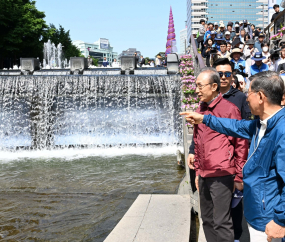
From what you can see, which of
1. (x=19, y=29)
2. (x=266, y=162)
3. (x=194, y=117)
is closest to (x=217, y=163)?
(x=194, y=117)

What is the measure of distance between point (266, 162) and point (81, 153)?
34.9 feet

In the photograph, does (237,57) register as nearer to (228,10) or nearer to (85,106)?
(85,106)

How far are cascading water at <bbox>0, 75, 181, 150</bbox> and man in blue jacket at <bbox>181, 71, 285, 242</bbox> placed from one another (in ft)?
36.4

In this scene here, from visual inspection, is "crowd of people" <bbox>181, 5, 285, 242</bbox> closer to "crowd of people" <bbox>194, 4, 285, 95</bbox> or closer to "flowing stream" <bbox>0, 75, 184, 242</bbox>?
"crowd of people" <bbox>194, 4, 285, 95</bbox>

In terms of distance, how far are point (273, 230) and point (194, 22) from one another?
492 ft

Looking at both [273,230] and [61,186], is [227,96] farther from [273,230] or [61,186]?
[61,186]

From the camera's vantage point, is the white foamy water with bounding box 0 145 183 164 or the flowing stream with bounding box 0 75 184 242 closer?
the flowing stream with bounding box 0 75 184 242

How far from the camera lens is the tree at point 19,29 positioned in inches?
1574

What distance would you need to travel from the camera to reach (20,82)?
14328 millimetres

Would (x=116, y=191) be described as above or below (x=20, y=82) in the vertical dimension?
below

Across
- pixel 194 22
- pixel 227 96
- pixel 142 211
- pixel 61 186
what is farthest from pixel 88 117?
pixel 194 22

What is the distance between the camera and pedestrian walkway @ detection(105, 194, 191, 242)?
13.2 feet

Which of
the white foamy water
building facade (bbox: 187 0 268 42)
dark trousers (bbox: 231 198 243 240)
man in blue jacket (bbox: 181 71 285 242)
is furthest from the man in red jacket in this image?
building facade (bbox: 187 0 268 42)

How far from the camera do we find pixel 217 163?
3139 mm
